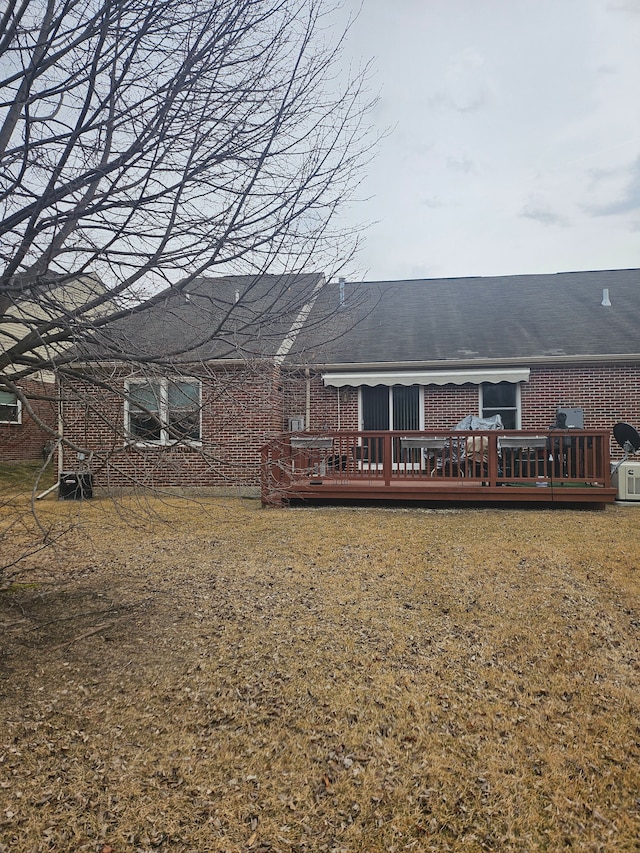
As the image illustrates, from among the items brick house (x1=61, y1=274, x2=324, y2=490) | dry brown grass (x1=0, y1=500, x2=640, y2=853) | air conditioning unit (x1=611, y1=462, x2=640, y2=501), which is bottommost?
dry brown grass (x1=0, y1=500, x2=640, y2=853)

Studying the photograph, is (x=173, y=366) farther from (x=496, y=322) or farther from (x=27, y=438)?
(x=27, y=438)

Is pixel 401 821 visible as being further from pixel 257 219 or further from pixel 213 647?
pixel 257 219

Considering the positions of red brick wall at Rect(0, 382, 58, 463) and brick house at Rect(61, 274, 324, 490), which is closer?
brick house at Rect(61, 274, 324, 490)

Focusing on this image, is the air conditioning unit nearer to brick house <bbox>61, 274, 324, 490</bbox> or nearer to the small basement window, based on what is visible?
the small basement window

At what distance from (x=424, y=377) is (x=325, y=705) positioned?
31.2 ft

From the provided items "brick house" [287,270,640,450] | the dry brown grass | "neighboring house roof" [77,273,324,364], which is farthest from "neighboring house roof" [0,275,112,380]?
"brick house" [287,270,640,450]

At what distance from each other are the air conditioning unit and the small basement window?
261cm

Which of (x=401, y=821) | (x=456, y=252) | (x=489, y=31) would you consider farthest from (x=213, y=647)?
(x=456, y=252)

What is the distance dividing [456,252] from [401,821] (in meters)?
15.9

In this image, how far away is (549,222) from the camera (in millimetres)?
21891

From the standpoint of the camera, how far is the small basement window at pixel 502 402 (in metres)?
12.9

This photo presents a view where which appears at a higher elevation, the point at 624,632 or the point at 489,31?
the point at 489,31

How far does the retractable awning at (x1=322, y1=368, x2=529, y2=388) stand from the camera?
12.1m

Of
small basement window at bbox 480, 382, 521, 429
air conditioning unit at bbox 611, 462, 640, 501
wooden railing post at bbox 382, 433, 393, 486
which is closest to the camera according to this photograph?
wooden railing post at bbox 382, 433, 393, 486
